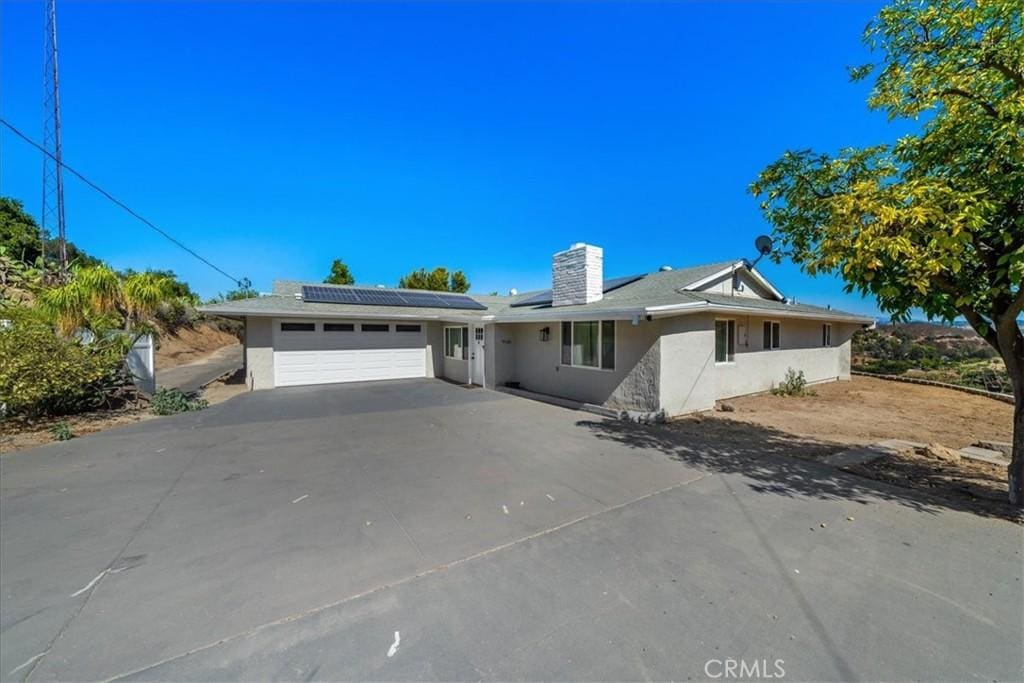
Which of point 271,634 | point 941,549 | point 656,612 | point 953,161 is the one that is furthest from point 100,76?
point 941,549

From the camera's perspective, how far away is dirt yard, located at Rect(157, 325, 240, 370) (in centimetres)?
2198

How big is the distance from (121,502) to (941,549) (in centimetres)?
817

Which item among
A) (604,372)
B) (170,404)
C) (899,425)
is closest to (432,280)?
(170,404)

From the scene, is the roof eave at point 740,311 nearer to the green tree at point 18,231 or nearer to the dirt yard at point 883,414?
the dirt yard at point 883,414

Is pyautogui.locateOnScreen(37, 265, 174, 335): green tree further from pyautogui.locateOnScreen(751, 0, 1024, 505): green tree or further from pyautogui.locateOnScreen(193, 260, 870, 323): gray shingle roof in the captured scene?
pyautogui.locateOnScreen(751, 0, 1024, 505): green tree

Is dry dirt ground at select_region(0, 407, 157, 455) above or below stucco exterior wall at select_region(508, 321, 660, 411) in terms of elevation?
below

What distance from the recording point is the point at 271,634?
7.90ft

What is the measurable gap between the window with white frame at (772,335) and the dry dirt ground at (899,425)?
1.72 metres

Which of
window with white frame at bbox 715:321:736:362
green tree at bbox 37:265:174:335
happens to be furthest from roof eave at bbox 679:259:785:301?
green tree at bbox 37:265:174:335

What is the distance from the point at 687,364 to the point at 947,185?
5773 millimetres

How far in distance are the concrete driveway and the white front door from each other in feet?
25.1

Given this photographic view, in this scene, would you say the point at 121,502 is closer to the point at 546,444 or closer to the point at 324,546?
the point at 324,546

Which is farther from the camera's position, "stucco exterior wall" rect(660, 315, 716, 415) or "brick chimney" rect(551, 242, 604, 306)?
"brick chimney" rect(551, 242, 604, 306)

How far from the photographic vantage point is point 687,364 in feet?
30.0
